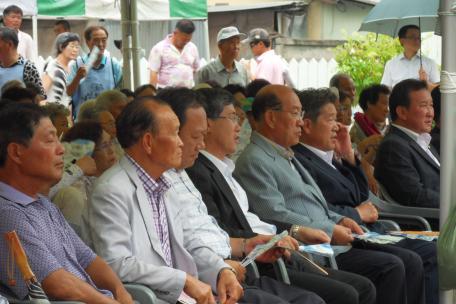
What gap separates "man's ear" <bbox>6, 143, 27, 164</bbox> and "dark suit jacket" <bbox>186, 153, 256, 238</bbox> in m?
1.36

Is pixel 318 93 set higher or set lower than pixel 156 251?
higher

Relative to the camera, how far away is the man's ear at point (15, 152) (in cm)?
427

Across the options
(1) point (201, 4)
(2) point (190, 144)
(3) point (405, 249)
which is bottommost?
(3) point (405, 249)

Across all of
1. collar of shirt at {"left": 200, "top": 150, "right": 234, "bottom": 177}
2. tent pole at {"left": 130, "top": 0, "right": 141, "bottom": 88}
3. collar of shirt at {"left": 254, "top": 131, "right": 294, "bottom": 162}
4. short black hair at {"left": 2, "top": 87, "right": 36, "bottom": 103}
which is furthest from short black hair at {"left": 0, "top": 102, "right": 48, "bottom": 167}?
tent pole at {"left": 130, "top": 0, "right": 141, "bottom": 88}

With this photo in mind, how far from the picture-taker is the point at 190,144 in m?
5.20

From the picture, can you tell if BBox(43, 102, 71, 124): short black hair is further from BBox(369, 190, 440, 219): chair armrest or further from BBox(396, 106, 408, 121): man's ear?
BBox(396, 106, 408, 121): man's ear

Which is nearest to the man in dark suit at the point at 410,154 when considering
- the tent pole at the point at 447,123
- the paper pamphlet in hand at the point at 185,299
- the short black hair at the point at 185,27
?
the tent pole at the point at 447,123

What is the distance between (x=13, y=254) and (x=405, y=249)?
10.6ft

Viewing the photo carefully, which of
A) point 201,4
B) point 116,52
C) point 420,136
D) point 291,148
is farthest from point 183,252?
point 116,52

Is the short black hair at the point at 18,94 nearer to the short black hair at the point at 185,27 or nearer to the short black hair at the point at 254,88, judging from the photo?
the short black hair at the point at 254,88

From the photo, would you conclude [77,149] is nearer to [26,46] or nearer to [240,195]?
[240,195]

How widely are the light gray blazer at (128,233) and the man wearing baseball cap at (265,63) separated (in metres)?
9.29

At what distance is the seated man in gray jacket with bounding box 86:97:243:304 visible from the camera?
4508 millimetres

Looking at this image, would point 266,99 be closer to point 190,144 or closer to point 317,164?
point 317,164
